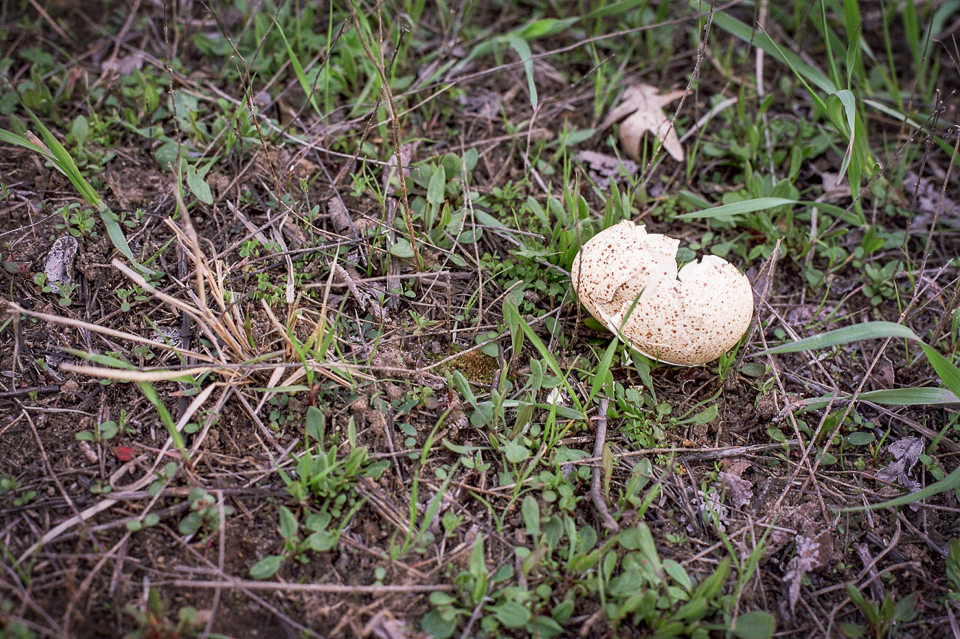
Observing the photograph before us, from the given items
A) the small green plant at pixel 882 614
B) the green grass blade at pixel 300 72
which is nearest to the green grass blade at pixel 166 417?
the green grass blade at pixel 300 72

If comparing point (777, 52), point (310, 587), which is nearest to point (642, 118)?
point (777, 52)

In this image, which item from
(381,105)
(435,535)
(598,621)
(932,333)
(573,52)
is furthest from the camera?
(573,52)

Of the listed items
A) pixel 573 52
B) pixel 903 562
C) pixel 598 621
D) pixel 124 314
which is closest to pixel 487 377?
pixel 598 621

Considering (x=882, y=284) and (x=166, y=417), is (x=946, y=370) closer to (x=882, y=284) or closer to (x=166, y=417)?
(x=882, y=284)

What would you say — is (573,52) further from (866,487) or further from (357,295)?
(866,487)

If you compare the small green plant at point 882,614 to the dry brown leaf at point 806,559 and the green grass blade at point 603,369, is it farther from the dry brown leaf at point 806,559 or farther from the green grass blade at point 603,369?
the green grass blade at point 603,369

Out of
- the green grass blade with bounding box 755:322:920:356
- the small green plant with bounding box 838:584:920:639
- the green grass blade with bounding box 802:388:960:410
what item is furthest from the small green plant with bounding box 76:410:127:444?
the green grass blade with bounding box 802:388:960:410

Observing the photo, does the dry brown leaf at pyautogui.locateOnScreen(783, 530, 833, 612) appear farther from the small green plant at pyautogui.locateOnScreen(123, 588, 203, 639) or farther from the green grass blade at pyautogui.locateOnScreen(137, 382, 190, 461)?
the green grass blade at pyautogui.locateOnScreen(137, 382, 190, 461)
